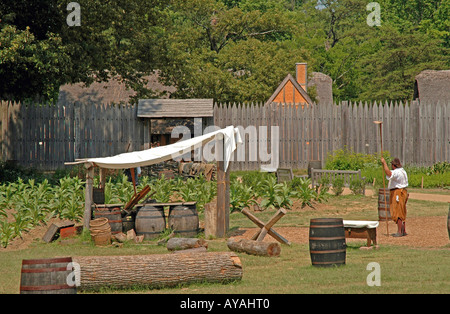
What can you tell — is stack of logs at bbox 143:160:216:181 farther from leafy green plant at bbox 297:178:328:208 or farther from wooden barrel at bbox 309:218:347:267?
wooden barrel at bbox 309:218:347:267

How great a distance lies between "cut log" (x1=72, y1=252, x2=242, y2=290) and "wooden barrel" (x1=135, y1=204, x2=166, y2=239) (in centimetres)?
508

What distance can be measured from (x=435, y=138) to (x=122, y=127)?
12954 mm

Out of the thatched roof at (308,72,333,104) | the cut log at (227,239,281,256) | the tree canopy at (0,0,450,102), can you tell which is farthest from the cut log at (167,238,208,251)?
the thatched roof at (308,72,333,104)

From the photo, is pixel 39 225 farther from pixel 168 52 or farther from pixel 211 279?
pixel 168 52

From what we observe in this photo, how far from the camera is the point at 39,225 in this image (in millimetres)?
16062

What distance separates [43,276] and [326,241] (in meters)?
5.11

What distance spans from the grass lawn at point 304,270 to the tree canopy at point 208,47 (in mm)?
9564

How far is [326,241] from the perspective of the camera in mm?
11023

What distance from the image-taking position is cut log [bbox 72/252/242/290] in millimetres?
9445

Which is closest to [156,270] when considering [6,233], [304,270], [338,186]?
[304,270]

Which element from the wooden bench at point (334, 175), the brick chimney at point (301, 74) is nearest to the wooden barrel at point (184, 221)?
the wooden bench at point (334, 175)

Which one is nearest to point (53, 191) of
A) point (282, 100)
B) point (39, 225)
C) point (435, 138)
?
point (39, 225)

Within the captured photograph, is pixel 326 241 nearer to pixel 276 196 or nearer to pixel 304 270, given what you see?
pixel 304 270

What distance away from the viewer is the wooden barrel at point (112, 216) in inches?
581
